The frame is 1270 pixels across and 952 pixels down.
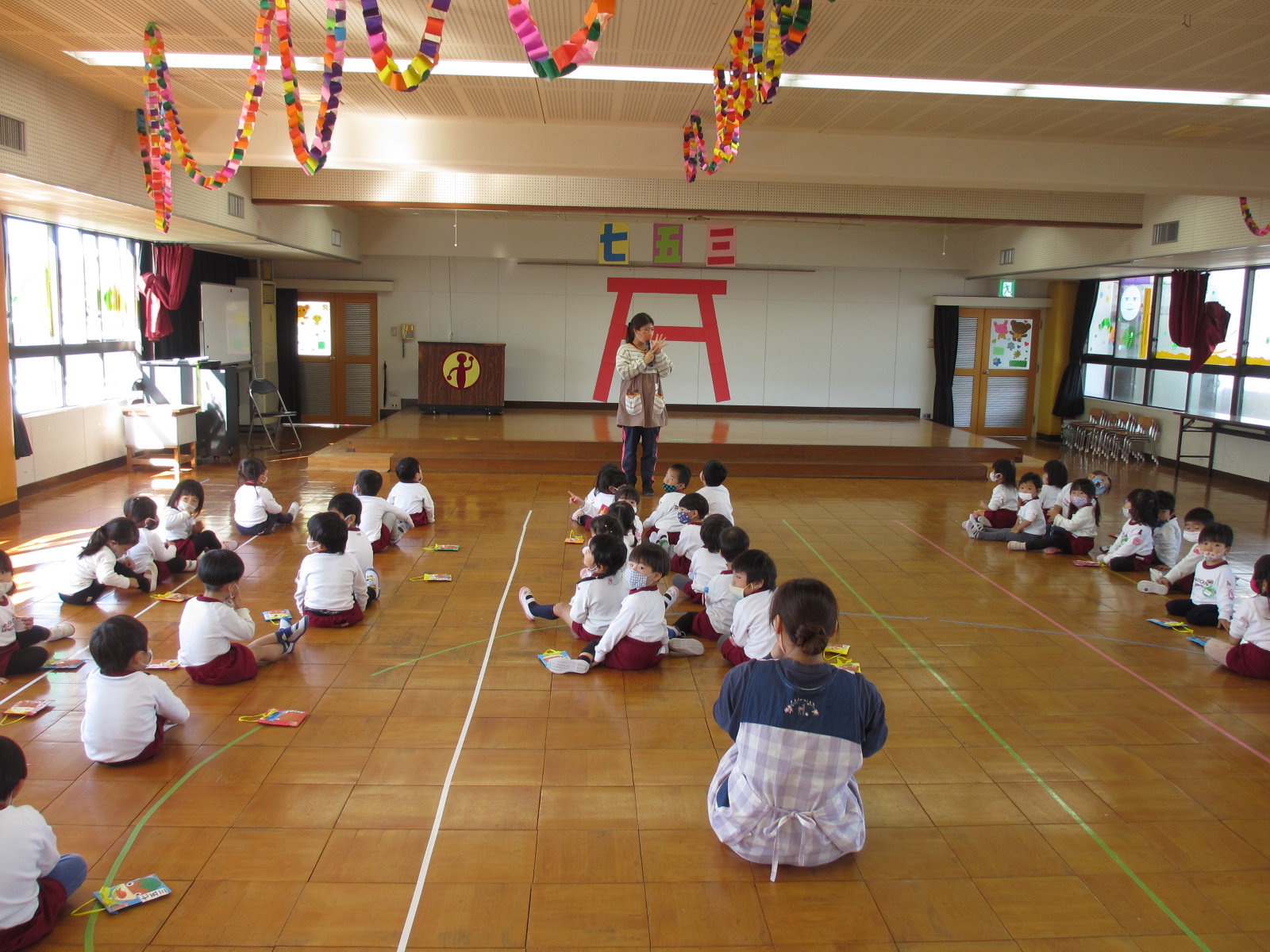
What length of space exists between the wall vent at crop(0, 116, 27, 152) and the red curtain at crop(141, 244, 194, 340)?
16.2 ft

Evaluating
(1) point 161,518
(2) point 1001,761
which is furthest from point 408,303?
(2) point 1001,761

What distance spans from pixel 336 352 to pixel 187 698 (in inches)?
444

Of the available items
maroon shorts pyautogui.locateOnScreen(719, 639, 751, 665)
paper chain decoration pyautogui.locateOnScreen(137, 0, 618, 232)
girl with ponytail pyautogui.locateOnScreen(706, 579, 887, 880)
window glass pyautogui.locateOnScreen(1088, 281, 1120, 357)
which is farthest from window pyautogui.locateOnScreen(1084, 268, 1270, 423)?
girl with ponytail pyautogui.locateOnScreen(706, 579, 887, 880)

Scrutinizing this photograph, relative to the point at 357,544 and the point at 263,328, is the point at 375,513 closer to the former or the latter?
the point at 357,544

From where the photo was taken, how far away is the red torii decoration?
14602 mm

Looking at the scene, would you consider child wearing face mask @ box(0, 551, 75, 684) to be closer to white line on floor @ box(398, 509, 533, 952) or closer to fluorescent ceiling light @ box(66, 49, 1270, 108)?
white line on floor @ box(398, 509, 533, 952)

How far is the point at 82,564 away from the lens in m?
5.20

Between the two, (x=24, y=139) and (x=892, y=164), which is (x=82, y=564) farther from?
(x=892, y=164)

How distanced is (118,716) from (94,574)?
227 centimetres

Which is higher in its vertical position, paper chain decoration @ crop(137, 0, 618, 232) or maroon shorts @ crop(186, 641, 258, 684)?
paper chain decoration @ crop(137, 0, 618, 232)

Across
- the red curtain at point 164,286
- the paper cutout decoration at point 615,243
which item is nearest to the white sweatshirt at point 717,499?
the red curtain at point 164,286

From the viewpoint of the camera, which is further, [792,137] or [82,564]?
[792,137]

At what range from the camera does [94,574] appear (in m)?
5.19

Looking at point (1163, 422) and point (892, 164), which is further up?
point (892, 164)
